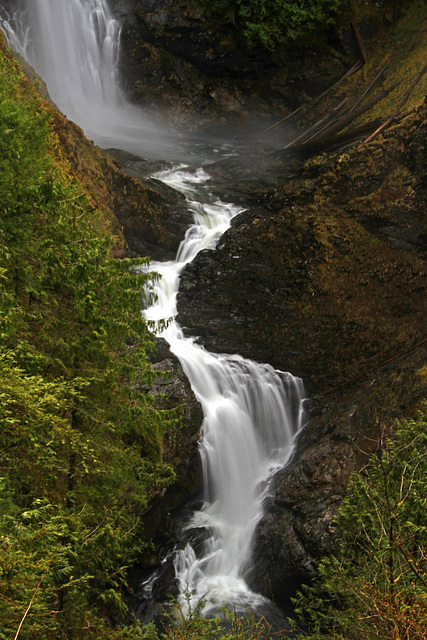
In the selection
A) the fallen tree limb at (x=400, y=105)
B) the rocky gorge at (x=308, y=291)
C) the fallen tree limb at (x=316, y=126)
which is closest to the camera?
the rocky gorge at (x=308, y=291)

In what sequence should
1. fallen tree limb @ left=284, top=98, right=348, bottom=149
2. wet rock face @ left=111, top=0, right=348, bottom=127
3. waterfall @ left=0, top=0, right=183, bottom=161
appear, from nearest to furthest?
fallen tree limb @ left=284, top=98, right=348, bottom=149, wet rock face @ left=111, top=0, right=348, bottom=127, waterfall @ left=0, top=0, right=183, bottom=161

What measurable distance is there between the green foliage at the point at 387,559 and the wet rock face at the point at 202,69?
68.3ft

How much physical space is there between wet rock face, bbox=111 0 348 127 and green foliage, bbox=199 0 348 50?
2.98 ft

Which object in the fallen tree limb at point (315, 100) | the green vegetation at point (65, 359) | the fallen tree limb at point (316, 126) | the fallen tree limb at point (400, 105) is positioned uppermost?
the fallen tree limb at point (315, 100)

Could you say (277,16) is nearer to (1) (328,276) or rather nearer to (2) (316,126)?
(2) (316,126)

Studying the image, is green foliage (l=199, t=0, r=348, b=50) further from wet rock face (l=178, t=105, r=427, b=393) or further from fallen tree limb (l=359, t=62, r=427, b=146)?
wet rock face (l=178, t=105, r=427, b=393)

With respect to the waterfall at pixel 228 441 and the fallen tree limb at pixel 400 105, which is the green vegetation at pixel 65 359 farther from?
the fallen tree limb at pixel 400 105

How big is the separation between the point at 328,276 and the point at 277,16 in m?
14.8

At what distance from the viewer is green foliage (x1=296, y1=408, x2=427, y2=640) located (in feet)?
11.0

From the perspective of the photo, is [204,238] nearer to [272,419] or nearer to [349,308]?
[349,308]

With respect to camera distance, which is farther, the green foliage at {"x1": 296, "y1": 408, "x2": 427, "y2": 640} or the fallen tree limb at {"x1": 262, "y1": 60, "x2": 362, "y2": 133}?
the fallen tree limb at {"x1": 262, "y1": 60, "x2": 362, "y2": 133}

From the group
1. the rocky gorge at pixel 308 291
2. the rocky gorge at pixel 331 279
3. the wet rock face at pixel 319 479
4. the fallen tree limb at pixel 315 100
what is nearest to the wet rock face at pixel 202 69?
the fallen tree limb at pixel 315 100

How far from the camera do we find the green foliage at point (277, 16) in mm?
20031

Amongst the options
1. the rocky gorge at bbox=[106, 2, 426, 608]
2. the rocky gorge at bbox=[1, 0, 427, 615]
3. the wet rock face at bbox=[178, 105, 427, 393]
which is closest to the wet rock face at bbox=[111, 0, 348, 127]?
the rocky gorge at bbox=[1, 0, 427, 615]
